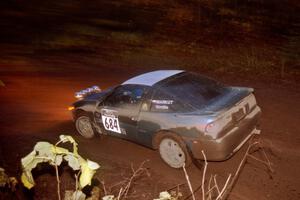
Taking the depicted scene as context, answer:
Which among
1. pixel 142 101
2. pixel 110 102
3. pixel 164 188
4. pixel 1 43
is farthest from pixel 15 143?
pixel 1 43

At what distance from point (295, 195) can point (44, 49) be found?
46.1 ft

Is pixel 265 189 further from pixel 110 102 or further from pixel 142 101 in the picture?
pixel 110 102

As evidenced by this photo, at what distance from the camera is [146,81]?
715cm

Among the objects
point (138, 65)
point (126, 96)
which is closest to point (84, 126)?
point (126, 96)

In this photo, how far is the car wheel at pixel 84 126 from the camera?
325 inches

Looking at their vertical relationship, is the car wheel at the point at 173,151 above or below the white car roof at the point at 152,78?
below

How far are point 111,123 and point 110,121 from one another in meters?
0.04

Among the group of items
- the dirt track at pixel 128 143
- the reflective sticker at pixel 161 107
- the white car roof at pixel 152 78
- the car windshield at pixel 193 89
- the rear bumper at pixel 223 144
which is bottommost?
the dirt track at pixel 128 143

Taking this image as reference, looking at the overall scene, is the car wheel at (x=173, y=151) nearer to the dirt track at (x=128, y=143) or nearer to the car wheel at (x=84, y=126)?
the dirt track at (x=128, y=143)

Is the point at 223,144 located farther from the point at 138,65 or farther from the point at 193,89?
the point at 138,65

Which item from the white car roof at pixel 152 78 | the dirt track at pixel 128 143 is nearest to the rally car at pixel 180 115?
the white car roof at pixel 152 78

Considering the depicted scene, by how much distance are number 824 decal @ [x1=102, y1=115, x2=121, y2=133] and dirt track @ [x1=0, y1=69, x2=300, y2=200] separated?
54cm

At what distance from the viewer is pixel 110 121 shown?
25.0ft

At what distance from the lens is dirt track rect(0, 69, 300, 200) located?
6250 mm
